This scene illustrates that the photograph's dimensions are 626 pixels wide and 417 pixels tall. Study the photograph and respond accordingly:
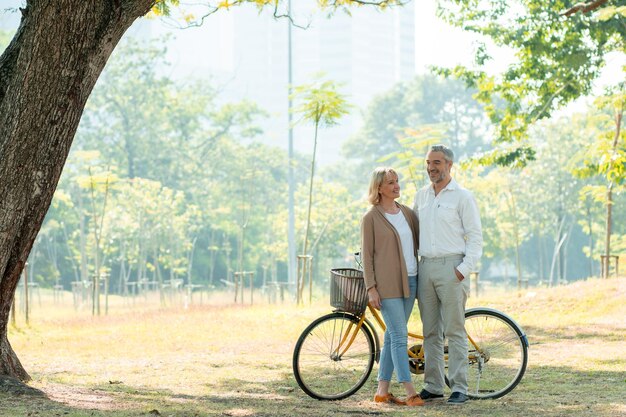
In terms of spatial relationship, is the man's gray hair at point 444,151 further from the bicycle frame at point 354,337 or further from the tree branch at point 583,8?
the tree branch at point 583,8

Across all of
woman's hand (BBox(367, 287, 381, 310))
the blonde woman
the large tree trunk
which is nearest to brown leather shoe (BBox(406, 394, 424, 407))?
the blonde woman

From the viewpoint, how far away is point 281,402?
24.3ft

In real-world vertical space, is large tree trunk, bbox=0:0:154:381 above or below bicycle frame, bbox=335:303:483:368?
above

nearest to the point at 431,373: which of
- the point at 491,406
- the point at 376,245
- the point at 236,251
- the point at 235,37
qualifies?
the point at 491,406

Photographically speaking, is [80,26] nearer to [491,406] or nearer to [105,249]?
[491,406]

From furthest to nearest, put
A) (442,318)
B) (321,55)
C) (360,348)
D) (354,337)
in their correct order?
(321,55) → (360,348) → (354,337) → (442,318)

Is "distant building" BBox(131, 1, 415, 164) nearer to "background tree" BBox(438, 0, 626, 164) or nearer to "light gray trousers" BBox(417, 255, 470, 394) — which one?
"background tree" BBox(438, 0, 626, 164)

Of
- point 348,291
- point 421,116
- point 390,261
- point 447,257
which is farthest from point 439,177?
point 421,116

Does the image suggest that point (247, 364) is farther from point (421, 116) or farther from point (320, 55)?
point (320, 55)

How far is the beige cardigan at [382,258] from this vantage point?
22.3 ft

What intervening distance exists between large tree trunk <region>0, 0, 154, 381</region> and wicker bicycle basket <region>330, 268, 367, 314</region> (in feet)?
7.40

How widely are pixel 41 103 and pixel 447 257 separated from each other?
3174 mm

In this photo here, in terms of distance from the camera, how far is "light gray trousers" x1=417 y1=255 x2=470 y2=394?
678 centimetres

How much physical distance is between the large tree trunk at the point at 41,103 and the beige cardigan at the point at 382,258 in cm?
239
